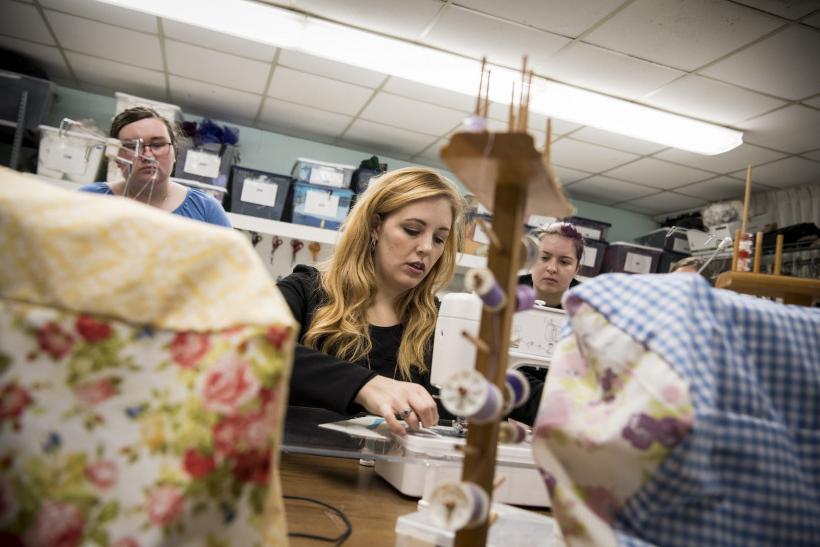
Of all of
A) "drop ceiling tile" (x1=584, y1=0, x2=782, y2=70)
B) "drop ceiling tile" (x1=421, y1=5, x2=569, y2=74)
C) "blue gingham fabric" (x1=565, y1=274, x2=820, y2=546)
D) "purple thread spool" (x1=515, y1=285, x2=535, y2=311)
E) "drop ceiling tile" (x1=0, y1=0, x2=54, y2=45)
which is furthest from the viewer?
"drop ceiling tile" (x1=0, y1=0, x2=54, y2=45)

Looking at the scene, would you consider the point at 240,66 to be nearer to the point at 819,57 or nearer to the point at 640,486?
the point at 819,57

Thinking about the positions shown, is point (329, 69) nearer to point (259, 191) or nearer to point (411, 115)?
point (411, 115)

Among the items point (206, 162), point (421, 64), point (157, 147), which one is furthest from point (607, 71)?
point (206, 162)

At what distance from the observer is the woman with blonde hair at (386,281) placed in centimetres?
145

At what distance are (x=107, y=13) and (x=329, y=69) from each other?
1.17 m

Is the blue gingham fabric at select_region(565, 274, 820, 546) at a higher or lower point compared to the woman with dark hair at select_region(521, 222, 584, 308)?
lower

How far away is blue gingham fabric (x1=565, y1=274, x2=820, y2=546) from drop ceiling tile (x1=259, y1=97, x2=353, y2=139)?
354 cm

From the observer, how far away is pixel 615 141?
3.57 metres

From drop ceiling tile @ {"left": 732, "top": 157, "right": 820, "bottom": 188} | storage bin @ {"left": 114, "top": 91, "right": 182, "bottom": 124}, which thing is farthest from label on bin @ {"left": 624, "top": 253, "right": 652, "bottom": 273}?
storage bin @ {"left": 114, "top": 91, "right": 182, "bottom": 124}

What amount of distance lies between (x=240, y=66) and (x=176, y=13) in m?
0.58

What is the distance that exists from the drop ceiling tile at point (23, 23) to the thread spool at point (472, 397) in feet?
11.4

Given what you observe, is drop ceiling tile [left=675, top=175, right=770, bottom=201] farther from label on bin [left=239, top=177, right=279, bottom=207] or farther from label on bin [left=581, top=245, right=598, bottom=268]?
label on bin [left=239, top=177, right=279, bottom=207]

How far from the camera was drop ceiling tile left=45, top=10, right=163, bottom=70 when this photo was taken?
2973mm

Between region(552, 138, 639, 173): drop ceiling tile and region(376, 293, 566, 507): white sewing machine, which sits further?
region(552, 138, 639, 173): drop ceiling tile
